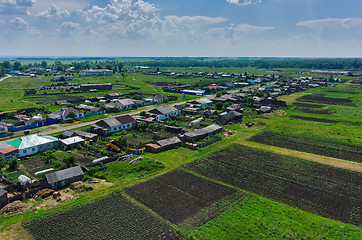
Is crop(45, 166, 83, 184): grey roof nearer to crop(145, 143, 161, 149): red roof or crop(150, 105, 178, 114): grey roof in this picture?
crop(145, 143, 161, 149): red roof

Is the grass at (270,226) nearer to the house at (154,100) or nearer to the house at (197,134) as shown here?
the house at (197,134)

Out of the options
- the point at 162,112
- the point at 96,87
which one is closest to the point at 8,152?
the point at 162,112

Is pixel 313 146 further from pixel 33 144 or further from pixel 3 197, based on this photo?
pixel 33 144

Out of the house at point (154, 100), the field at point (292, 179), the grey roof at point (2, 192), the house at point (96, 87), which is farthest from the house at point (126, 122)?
the house at point (96, 87)

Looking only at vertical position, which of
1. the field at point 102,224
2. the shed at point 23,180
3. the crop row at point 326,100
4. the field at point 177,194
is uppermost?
the crop row at point 326,100

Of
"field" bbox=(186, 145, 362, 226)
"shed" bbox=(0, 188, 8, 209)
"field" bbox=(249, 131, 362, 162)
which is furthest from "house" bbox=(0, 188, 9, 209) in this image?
"field" bbox=(249, 131, 362, 162)

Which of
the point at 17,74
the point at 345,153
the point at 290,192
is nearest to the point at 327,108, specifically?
the point at 345,153
